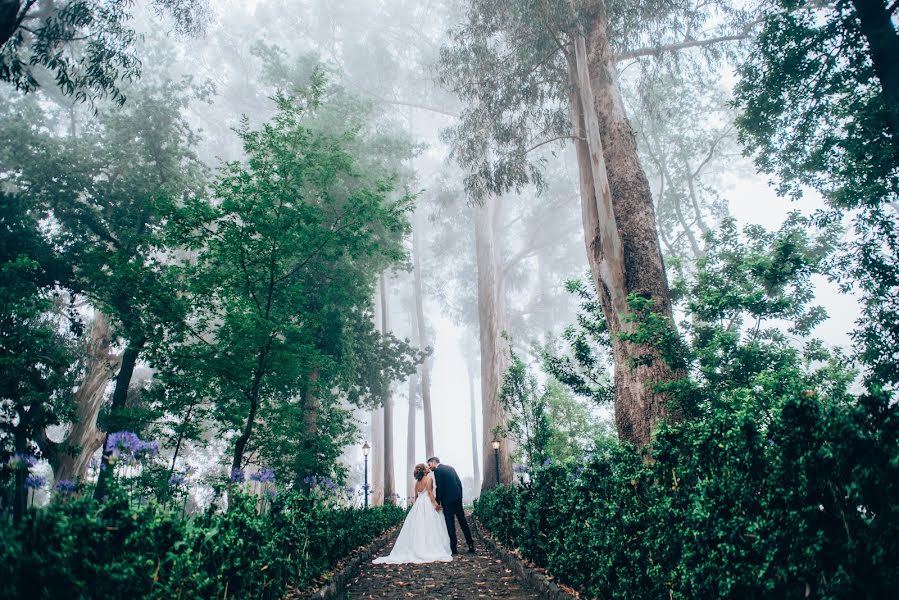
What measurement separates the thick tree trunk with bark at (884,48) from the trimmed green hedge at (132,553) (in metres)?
9.50

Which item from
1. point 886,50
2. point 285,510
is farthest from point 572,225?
point 285,510

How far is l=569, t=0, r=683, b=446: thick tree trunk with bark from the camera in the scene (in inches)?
231

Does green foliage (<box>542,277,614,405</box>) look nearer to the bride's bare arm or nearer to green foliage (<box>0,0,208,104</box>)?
the bride's bare arm

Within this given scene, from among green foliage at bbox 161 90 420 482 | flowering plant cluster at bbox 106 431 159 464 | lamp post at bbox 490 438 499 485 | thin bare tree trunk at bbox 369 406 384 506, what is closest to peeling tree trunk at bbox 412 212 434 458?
thin bare tree trunk at bbox 369 406 384 506

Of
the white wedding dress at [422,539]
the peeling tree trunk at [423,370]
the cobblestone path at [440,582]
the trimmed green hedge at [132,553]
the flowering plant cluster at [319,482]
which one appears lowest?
the cobblestone path at [440,582]

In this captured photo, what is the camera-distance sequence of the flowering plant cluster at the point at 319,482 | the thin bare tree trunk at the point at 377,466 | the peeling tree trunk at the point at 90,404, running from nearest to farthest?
the flowering plant cluster at the point at 319,482
the peeling tree trunk at the point at 90,404
the thin bare tree trunk at the point at 377,466

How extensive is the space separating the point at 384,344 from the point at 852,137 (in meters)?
12.5

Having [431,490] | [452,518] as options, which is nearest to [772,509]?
[452,518]

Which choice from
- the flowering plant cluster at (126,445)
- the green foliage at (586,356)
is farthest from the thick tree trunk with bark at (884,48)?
the flowering plant cluster at (126,445)

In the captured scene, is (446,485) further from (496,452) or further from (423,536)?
(496,452)

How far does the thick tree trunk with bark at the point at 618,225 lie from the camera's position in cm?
588

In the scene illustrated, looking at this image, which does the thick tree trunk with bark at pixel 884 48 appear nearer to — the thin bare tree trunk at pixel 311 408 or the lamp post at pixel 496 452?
the lamp post at pixel 496 452

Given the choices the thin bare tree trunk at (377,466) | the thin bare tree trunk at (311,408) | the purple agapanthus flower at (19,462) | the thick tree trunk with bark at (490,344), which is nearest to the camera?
the purple agapanthus flower at (19,462)

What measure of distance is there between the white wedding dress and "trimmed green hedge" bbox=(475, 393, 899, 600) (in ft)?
17.3
